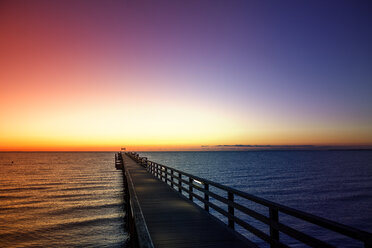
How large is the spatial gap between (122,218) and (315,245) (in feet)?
43.3

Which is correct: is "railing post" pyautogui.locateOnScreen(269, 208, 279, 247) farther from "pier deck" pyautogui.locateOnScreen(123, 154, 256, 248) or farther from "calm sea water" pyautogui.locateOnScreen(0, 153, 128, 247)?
"calm sea water" pyautogui.locateOnScreen(0, 153, 128, 247)

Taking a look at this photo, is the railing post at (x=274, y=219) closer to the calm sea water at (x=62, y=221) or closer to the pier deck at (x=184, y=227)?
the pier deck at (x=184, y=227)

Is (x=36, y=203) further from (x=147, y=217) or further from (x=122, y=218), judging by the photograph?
(x=147, y=217)

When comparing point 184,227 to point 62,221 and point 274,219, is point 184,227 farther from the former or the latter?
point 62,221

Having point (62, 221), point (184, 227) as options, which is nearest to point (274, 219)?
point (184, 227)

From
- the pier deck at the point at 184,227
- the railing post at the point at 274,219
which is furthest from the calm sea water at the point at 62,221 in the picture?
the railing post at the point at 274,219

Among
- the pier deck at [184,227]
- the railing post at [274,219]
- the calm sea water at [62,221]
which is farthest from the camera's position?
the calm sea water at [62,221]

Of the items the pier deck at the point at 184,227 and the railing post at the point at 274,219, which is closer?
the railing post at the point at 274,219

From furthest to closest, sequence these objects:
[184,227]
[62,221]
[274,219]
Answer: [62,221] → [184,227] → [274,219]

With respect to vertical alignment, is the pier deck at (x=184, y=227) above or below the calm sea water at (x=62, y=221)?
above

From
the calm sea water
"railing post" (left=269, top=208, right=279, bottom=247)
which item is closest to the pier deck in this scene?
"railing post" (left=269, top=208, right=279, bottom=247)

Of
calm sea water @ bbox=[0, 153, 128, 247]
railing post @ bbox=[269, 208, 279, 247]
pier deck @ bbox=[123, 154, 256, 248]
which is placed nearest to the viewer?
railing post @ bbox=[269, 208, 279, 247]

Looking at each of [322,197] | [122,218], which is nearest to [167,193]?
[122,218]

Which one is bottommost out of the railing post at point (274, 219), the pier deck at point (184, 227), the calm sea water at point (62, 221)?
the calm sea water at point (62, 221)
